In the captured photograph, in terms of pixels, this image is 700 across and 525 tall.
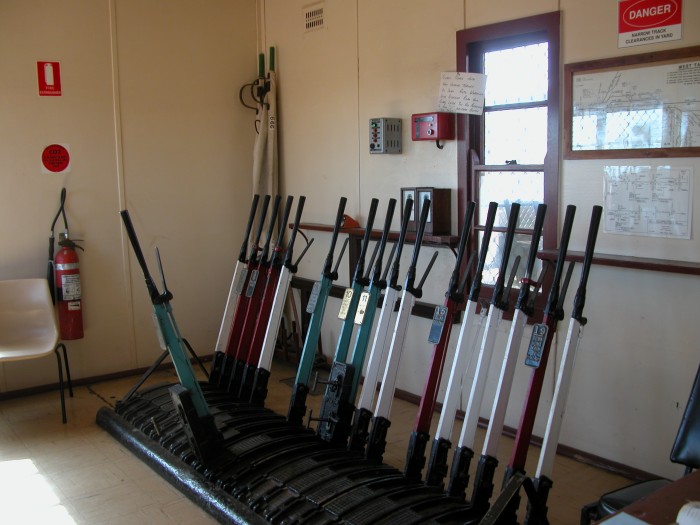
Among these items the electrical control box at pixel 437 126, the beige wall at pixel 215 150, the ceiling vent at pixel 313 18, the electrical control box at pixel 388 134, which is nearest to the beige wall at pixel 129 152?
the beige wall at pixel 215 150

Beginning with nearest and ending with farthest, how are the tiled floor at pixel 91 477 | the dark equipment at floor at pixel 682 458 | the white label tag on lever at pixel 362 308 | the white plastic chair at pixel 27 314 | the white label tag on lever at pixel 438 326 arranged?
the dark equipment at floor at pixel 682 458 → the white label tag on lever at pixel 438 326 → the tiled floor at pixel 91 477 → the white label tag on lever at pixel 362 308 → the white plastic chair at pixel 27 314

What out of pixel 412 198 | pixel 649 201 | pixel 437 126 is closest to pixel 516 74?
pixel 437 126

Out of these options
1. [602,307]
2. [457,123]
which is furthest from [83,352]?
[602,307]

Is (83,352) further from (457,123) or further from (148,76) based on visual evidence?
(457,123)

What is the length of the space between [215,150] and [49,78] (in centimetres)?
128

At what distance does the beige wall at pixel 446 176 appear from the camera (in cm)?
321

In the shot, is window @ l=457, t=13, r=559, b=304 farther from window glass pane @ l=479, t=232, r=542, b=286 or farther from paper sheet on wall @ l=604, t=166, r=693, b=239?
paper sheet on wall @ l=604, t=166, r=693, b=239

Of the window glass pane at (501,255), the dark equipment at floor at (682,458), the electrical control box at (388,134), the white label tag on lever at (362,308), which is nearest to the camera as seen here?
the dark equipment at floor at (682,458)

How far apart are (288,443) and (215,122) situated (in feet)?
9.69

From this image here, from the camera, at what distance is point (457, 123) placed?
13.2 feet

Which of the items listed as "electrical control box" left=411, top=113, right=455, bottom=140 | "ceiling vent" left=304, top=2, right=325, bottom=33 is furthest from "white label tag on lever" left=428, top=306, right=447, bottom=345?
"ceiling vent" left=304, top=2, right=325, bottom=33

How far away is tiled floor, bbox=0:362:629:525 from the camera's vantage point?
3139 mm

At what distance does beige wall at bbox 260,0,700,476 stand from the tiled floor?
29 cm

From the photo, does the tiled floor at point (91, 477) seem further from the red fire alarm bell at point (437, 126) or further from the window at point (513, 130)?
the red fire alarm bell at point (437, 126)
